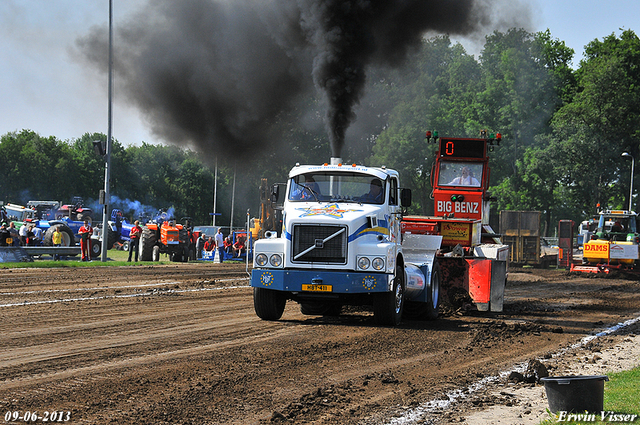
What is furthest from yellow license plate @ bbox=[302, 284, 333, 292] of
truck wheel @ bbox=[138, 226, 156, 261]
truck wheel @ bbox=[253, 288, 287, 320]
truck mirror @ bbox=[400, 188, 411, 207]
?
truck wheel @ bbox=[138, 226, 156, 261]

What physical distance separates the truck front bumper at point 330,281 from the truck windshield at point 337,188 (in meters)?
1.45

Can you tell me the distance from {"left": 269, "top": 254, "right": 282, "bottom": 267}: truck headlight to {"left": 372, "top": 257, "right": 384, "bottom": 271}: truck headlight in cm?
156

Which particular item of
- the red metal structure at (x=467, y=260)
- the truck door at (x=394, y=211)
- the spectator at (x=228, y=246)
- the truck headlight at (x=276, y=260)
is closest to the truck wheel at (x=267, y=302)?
the truck headlight at (x=276, y=260)

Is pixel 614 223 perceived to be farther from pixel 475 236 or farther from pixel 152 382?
pixel 152 382

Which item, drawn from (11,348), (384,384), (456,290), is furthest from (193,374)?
(456,290)

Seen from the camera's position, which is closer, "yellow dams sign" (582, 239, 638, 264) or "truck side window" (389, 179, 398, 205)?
"truck side window" (389, 179, 398, 205)

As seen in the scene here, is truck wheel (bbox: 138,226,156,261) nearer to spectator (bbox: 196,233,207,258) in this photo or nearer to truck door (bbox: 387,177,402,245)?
spectator (bbox: 196,233,207,258)

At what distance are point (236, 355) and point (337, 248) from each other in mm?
3259

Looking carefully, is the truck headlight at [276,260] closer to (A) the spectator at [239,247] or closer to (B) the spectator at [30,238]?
(B) the spectator at [30,238]

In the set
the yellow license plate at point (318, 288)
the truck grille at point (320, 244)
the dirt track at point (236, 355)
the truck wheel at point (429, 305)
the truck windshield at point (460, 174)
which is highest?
the truck windshield at point (460, 174)

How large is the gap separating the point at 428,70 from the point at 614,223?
37.2 meters

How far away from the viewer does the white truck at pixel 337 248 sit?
37.6 feet

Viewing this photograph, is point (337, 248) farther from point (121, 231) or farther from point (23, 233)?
point (121, 231)

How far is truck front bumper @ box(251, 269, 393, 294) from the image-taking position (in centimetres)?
1138
